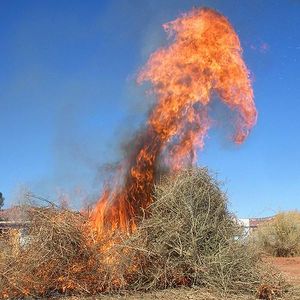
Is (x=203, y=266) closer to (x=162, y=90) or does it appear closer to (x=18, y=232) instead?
(x=18, y=232)

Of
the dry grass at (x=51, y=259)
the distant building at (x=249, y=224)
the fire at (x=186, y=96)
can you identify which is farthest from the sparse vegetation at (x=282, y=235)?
the dry grass at (x=51, y=259)

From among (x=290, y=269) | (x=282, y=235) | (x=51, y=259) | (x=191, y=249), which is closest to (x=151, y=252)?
(x=191, y=249)

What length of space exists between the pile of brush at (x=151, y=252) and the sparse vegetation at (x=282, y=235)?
16.8 metres

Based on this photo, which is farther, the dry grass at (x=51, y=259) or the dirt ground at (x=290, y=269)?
the dirt ground at (x=290, y=269)

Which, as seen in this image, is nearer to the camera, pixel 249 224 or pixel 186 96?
pixel 186 96

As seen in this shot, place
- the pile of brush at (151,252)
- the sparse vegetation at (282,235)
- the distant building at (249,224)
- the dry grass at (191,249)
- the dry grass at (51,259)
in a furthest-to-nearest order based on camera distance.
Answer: the sparse vegetation at (282,235), the distant building at (249,224), the dry grass at (191,249), the pile of brush at (151,252), the dry grass at (51,259)

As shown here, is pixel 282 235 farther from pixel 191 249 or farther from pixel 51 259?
pixel 51 259

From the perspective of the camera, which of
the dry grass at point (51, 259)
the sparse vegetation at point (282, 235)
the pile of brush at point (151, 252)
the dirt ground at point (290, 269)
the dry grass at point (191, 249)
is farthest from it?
the sparse vegetation at point (282, 235)

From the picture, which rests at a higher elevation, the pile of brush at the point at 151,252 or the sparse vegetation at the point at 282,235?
the sparse vegetation at the point at 282,235

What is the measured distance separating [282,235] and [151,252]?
62.2 feet

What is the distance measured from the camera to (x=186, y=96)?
532 inches

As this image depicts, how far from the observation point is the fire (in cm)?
1348

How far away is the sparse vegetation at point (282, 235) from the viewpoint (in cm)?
2792

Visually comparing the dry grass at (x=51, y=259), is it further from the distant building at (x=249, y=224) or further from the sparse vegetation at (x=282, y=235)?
the sparse vegetation at (x=282, y=235)
